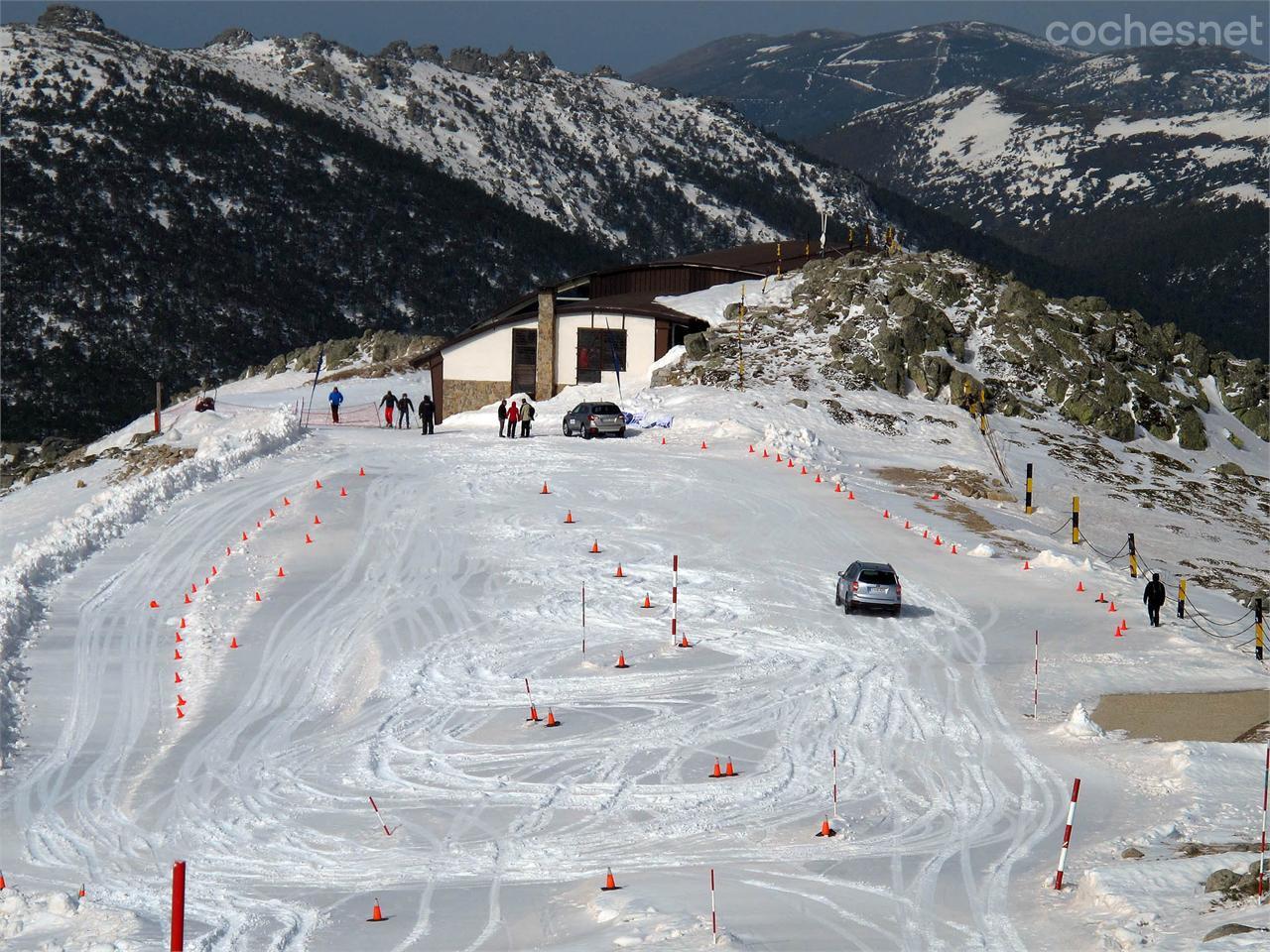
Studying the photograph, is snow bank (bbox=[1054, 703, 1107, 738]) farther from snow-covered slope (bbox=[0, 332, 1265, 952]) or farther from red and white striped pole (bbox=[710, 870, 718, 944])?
red and white striped pole (bbox=[710, 870, 718, 944])

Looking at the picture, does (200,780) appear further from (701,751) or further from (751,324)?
(751,324)

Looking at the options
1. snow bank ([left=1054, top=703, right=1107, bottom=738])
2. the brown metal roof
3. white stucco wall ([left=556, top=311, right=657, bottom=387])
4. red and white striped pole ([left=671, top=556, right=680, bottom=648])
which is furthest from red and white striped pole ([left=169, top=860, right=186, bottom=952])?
the brown metal roof

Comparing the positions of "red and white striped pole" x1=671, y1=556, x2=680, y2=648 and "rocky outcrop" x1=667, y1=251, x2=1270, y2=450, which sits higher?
"rocky outcrop" x1=667, y1=251, x2=1270, y2=450

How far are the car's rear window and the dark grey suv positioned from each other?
20.5 meters

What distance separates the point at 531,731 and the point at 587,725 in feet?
2.80

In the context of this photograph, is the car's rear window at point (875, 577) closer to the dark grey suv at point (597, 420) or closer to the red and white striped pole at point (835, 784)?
the red and white striped pole at point (835, 784)

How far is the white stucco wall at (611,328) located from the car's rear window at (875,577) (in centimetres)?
3256

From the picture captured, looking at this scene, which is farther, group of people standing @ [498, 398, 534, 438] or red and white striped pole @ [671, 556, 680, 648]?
group of people standing @ [498, 398, 534, 438]

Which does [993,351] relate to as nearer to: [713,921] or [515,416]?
[515,416]

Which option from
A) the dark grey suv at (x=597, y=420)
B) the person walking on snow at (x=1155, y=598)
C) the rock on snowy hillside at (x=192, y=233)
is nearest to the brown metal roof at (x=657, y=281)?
the dark grey suv at (x=597, y=420)

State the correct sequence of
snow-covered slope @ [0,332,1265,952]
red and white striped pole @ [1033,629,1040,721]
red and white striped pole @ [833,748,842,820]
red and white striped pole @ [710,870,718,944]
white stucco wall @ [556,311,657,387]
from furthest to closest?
1. white stucco wall @ [556,311,657,387]
2. red and white striped pole @ [1033,629,1040,721]
3. red and white striped pole @ [833,748,842,820]
4. snow-covered slope @ [0,332,1265,952]
5. red and white striped pole @ [710,870,718,944]

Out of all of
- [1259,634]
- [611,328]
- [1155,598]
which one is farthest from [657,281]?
[1259,634]

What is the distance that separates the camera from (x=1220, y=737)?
22.2 m

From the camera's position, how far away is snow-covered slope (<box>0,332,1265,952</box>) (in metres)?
15.3
